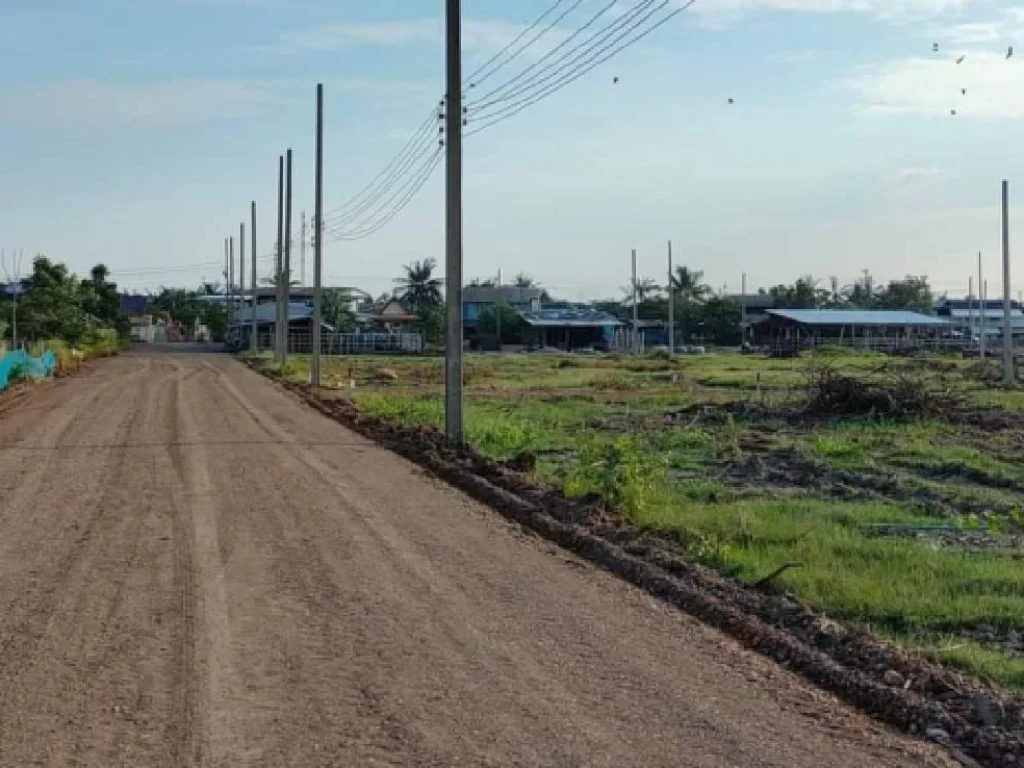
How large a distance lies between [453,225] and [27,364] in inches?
1033

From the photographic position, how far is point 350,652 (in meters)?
7.96

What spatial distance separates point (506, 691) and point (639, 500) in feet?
22.8

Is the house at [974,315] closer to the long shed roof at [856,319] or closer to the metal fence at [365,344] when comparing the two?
the long shed roof at [856,319]

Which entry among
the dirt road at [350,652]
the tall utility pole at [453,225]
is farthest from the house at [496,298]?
the dirt road at [350,652]

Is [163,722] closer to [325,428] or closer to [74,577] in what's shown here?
[74,577]

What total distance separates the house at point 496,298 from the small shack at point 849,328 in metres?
26.7

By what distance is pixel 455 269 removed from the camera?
21484 millimetres

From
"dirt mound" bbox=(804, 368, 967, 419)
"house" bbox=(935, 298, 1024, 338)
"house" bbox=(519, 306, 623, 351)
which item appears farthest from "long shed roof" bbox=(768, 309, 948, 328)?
"dirt mound" bbox=(804, 368, 967, 419)

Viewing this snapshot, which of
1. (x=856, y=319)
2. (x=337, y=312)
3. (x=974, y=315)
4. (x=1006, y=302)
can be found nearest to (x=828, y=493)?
(x=1006, y=302)

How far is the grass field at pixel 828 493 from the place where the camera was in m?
9.16

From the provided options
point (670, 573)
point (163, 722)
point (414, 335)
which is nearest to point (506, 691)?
point (163, 722)

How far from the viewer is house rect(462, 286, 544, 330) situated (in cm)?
13412

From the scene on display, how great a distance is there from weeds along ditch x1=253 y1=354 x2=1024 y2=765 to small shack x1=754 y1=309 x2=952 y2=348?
2896 inches

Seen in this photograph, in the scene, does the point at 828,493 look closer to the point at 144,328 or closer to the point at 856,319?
the point at 856,319
